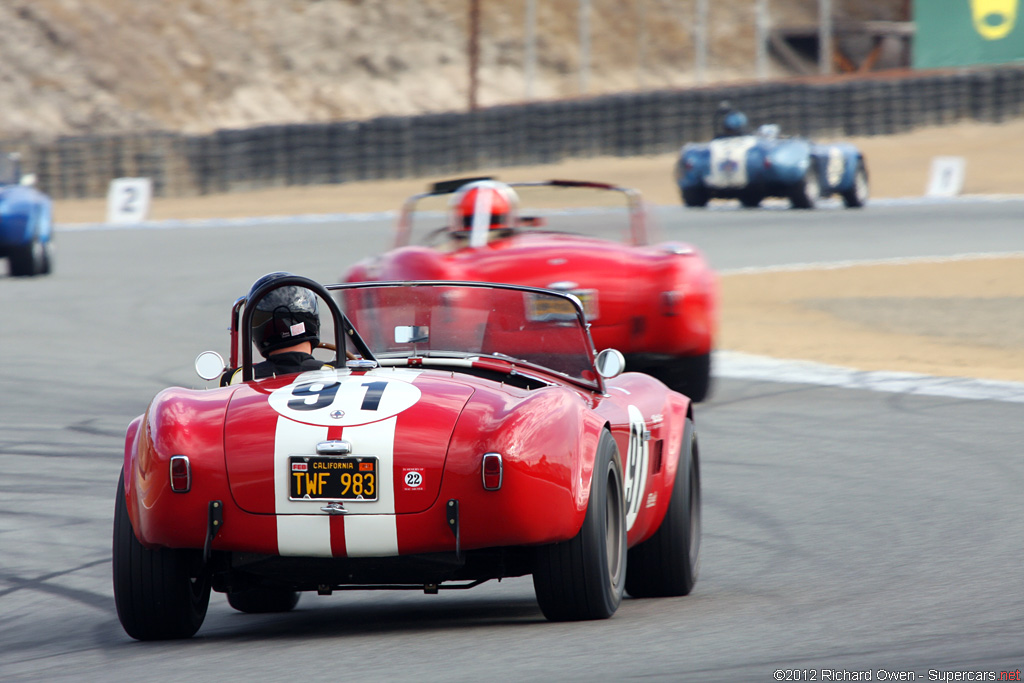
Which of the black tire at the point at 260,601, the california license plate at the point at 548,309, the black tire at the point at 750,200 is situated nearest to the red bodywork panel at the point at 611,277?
the california license plate at the point at 548,309

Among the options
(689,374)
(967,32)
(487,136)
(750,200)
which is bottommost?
(689,374)

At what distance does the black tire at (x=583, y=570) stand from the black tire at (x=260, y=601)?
1124 mm

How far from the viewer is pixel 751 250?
2058 cm

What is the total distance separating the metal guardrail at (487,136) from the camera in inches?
1228

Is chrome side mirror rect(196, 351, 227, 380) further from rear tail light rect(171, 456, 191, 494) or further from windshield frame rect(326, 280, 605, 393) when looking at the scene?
rear tail light rect(171, 456, 191, 494)

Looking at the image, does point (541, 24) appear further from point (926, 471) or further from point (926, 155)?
point (926, 471)

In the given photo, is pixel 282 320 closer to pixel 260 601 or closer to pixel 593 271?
pixel 260 601

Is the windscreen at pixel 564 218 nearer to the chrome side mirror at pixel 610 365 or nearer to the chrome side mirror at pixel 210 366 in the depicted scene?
the chrome side mirror at pixel 610 365

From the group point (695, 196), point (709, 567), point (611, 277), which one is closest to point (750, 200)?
point (695, 196)

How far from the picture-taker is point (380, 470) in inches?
167

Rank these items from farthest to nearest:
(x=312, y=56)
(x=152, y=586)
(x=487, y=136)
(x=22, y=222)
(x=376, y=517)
Result: 1. (x=312, y=56)
2. (x=487, y=136)
3. (x=22, y=222)
4. (x=152, y=586)
5. (x=376, y=517)

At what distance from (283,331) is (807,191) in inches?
813

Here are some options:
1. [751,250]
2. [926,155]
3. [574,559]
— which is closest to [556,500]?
[574,559]

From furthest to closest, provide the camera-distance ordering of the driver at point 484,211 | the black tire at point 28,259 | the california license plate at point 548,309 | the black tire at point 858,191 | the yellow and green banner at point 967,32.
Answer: the yellow and green banner at point 967,32
the black tire at point 858,191
the black tire at point 28,259
the driver at point 484,211
the california license plate at point 548,309
